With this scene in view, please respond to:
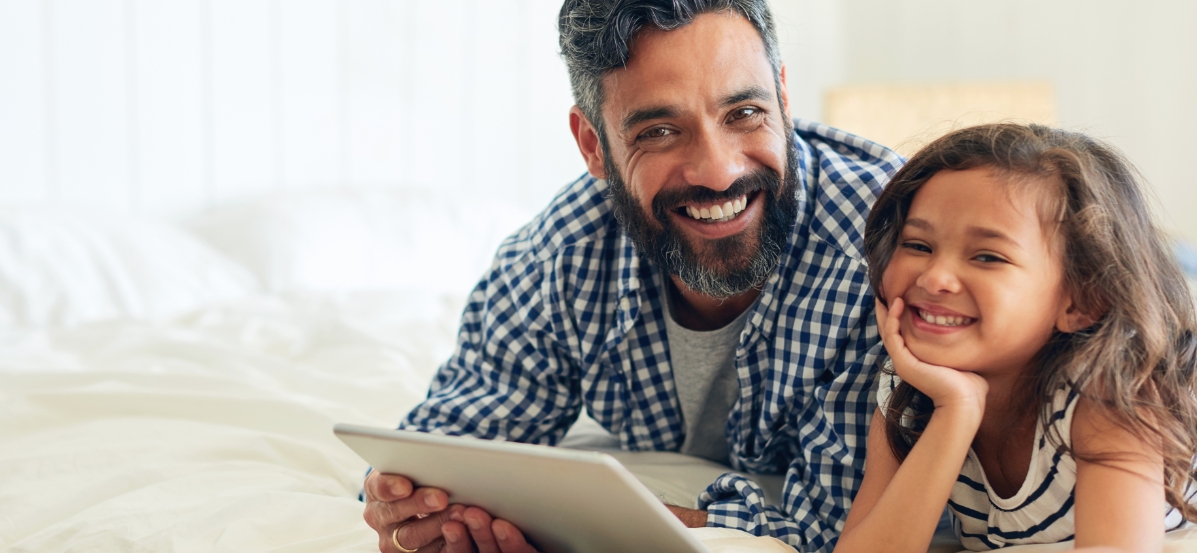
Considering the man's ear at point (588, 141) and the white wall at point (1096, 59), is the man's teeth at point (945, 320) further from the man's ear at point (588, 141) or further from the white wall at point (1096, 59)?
the white wall at point (1096, 59)

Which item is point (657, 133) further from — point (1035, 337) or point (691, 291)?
point (1035, 337)

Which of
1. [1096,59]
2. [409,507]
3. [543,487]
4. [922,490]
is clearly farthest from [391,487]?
[1096,59]

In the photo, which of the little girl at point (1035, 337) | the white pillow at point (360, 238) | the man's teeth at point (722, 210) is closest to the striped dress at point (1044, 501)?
the little girl at point (1035, 337)

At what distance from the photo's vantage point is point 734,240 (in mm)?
1035

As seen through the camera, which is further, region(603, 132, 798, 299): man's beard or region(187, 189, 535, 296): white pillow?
region(187, 189, 535, 296): white pillow

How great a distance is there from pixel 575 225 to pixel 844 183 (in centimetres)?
33

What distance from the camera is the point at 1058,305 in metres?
0.81

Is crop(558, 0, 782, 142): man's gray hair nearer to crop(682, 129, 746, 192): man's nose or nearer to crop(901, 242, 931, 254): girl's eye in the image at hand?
crop(682, 129, 746, 192): man's nose

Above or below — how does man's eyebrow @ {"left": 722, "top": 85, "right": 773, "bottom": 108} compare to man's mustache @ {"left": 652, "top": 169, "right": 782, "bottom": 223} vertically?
above

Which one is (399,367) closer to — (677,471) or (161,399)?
(161,399)

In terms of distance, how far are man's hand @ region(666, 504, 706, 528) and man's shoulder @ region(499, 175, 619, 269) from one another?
14.2 inches

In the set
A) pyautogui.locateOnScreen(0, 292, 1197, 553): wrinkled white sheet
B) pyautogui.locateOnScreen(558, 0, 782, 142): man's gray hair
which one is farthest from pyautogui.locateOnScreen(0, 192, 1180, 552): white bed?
pyautogui.locateOnScreen(558, 0, 782, 142): man's gray hair

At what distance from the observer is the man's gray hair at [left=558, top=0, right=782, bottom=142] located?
1000mm

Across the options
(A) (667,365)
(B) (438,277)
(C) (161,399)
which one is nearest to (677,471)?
(A) (667,365)
